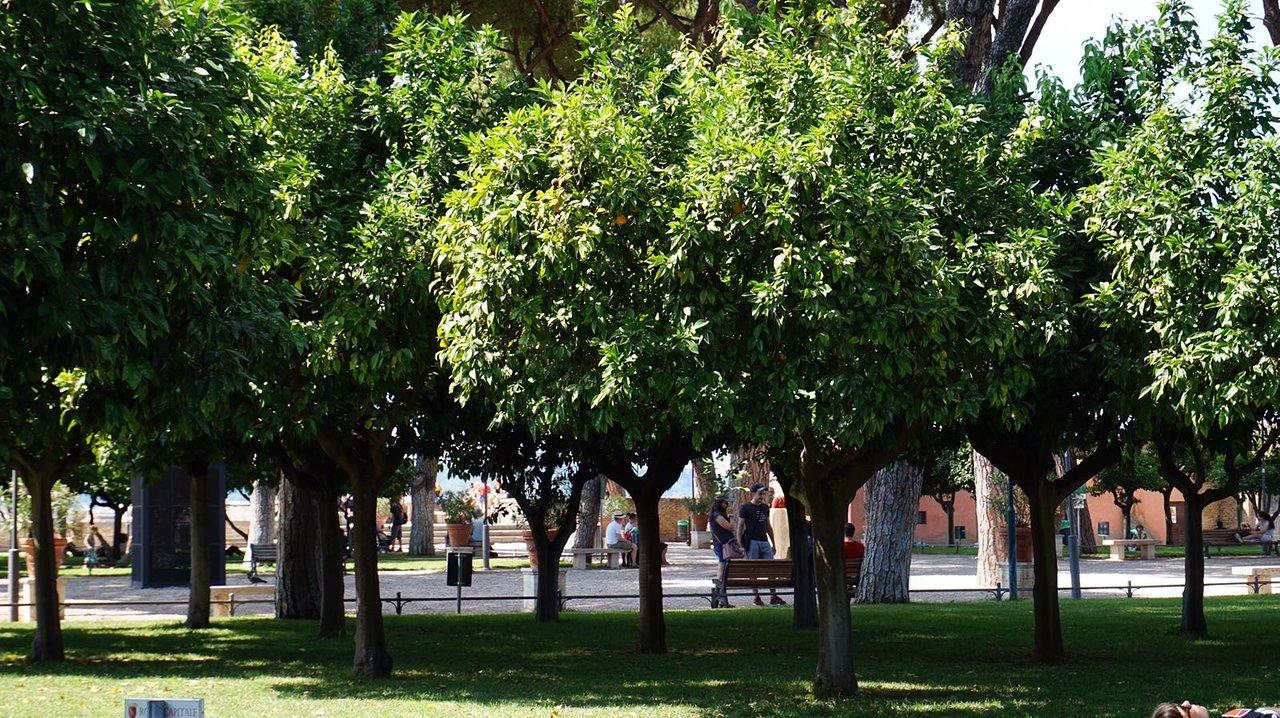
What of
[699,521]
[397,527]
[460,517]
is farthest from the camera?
[699,521]

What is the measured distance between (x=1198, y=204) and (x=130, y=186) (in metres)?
7.95

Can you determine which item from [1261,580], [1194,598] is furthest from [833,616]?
[1261,580]

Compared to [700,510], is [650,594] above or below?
below

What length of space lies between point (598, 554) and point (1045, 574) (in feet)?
80.3

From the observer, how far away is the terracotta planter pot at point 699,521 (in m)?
51.1

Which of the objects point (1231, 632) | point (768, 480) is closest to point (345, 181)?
point (1231, 632)

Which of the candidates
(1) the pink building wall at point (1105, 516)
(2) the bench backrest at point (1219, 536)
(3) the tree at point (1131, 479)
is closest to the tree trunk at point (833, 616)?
(3) the tree at point (1131, 479)

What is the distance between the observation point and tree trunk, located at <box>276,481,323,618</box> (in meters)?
21.5

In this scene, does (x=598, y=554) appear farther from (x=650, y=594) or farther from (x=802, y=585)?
(x=650, y=594)

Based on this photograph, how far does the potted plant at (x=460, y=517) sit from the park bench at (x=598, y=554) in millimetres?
8311

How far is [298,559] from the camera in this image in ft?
71.3

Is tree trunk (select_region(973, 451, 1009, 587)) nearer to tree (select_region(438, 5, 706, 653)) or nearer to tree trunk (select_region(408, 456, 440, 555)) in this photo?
tree (select_region(438, 5, 706, 653))

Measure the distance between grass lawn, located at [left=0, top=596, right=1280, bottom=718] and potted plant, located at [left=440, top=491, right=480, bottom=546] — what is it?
80.2ft

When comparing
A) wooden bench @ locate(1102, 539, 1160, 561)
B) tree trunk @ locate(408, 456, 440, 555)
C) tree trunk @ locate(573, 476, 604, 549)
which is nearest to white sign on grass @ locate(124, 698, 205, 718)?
tree trunk @ locate(573, 476, 604, 549)
